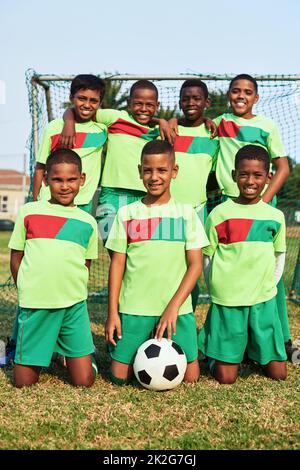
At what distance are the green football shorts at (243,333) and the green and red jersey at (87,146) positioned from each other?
1.28 m

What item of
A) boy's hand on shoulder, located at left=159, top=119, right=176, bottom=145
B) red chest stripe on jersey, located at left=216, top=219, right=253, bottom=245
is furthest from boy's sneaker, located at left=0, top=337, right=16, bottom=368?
boy's hand on shoulder, located at left=159, top=119, right=176, bottom=145

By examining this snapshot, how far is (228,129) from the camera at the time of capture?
4.11 metres

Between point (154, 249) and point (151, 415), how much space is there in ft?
3.37

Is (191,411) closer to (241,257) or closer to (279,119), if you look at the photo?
(241,257)

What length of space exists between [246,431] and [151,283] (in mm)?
1107

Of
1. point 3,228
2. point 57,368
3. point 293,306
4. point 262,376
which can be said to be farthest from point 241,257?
point 3,228

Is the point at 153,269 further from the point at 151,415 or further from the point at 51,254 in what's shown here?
the point at 151,415

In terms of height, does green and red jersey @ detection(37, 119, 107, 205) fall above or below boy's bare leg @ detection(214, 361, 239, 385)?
above

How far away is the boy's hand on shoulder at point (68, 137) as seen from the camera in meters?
3.91

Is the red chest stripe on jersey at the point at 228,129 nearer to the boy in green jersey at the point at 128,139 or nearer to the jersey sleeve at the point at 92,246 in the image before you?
the boy in green jersey at the point at 128,139

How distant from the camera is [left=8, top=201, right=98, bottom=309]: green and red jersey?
3311 mm

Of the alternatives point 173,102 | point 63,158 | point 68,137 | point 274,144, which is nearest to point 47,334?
point 63,158

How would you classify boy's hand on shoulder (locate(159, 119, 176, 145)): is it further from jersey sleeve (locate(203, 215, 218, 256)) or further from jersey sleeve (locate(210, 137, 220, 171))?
jersey sleeve (locate(203, 215, 218, 256))

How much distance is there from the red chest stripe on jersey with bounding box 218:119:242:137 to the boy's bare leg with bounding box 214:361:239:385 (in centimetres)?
167
